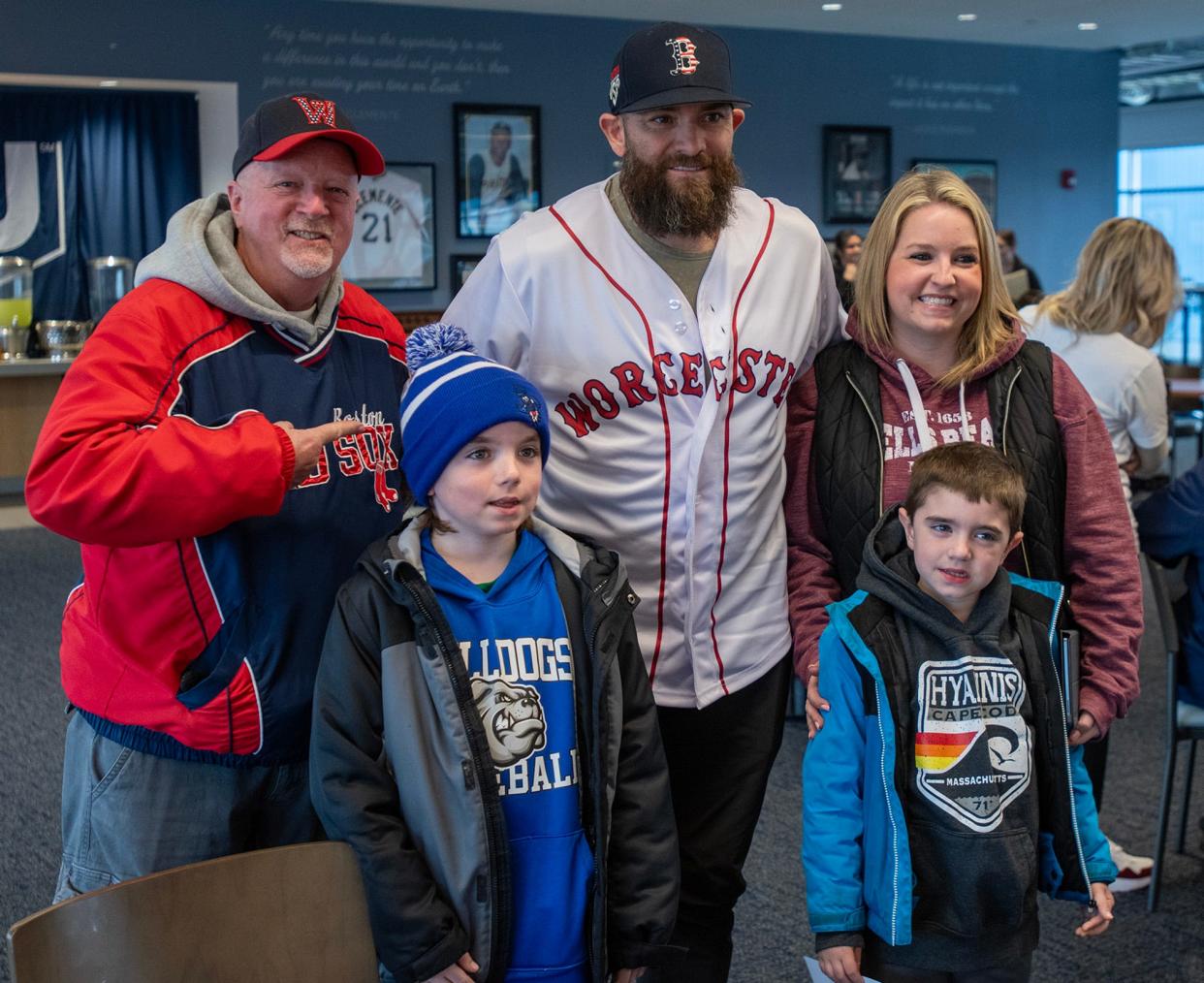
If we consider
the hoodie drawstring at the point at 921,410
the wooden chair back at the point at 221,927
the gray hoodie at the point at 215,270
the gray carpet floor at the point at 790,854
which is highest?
the gray hoodie at the point at 215,270

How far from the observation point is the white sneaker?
311 centimetres

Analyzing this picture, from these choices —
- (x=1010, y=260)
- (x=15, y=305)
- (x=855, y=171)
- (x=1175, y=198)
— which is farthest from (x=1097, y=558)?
(x=1175, y=198)

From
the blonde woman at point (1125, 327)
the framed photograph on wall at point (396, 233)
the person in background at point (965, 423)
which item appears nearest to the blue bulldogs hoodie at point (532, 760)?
the person in background at point (965, 423)

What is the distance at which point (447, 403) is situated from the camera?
1.70m

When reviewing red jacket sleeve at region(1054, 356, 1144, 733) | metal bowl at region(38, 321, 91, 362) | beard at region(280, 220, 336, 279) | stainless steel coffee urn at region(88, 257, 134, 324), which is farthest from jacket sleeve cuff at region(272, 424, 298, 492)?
stainless steel coffee urn at region(88, 257, 134, 324)

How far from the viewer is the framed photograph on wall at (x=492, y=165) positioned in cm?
932

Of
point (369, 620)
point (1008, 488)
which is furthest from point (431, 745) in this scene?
point (1008, 488)

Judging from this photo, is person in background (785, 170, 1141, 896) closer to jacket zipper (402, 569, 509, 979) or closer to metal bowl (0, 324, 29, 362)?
jacket zipper (402, 569, 509, 979)

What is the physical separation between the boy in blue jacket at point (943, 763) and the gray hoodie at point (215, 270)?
886 millimetres

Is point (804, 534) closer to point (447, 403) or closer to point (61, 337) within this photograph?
point (447, 403)

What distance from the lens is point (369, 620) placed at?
1637mm

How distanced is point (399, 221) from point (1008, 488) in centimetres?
781

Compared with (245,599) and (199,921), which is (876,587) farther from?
(199,921)

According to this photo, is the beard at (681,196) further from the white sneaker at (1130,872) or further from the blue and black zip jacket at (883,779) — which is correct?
the white sneaker at (1130,872)
